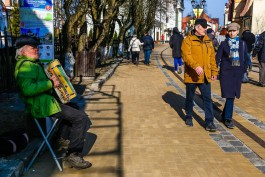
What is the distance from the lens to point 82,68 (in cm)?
1237

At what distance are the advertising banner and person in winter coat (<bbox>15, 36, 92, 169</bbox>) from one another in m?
2.06

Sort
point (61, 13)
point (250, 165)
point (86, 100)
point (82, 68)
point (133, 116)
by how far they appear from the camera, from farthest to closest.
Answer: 1. point (61, 13)
2. point (82, 68)
3. point (86, 100)
4. point (133, 116)
5. point (250, 165)

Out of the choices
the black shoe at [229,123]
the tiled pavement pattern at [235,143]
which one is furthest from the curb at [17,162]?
the black shoe at [229,123]

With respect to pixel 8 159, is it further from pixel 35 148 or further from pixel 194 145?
pixel 194 145

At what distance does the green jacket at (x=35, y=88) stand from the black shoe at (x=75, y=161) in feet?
2.03

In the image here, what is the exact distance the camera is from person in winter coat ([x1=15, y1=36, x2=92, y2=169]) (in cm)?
397

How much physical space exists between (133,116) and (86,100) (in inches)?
78.2

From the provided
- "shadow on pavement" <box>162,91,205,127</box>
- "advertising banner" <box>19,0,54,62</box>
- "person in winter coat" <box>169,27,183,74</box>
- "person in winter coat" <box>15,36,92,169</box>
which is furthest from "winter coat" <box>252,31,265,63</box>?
"person in winter coat" <box>15,36,92,169</box>

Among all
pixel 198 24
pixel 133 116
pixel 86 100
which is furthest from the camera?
pixel 86 100

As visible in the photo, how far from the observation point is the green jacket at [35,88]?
3.95m

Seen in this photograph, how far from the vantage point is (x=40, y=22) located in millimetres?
6191

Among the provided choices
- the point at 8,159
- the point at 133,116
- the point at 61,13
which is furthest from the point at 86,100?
the point at 61,13

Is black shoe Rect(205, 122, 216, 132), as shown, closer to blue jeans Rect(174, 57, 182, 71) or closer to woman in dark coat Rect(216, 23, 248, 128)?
woman in dark coat Rect(216, 23, 248, 128)

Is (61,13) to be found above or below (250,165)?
above
